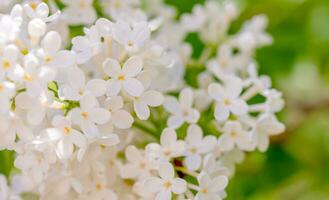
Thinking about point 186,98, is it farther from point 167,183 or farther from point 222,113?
point 167,183

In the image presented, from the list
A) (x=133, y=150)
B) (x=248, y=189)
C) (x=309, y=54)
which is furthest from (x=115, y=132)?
(x=309, y=54)

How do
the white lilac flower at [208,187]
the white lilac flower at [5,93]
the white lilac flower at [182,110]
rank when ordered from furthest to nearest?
the white lilac flower at [182,110], the white lilac flower at [208,187], the white lilac flower at [5,93]

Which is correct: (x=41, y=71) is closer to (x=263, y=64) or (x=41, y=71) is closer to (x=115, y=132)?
(x=115, y=132)

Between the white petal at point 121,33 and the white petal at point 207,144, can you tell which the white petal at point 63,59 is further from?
the white petal at point 207,144

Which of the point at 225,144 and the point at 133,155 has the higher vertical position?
the point at 225,144

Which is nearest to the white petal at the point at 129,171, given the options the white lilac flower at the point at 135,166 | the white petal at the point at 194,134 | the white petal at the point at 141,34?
the white lilac flower at the point at 135,166

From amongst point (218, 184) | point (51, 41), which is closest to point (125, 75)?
point (51, 41)
